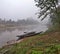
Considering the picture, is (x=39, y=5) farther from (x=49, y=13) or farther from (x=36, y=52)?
(x=36, y=52)

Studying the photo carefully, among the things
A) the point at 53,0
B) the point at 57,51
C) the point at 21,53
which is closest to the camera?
the point at 57,51

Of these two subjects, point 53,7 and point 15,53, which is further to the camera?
point 53,7

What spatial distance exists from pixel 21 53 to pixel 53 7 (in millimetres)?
21098

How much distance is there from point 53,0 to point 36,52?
22.3 metres

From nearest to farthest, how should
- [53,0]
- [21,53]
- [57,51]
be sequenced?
[57,51]
[21,53]
[53,0]

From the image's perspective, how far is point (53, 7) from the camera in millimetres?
38938

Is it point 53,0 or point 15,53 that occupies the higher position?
point 53,0

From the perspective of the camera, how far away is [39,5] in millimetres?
39250

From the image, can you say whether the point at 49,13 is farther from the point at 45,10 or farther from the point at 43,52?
the point at 43,52

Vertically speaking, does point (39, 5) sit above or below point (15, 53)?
above

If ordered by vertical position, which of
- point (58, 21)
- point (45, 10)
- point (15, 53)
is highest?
point (45, 10)

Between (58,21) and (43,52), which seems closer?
(43,52)

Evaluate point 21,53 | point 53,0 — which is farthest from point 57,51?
point 53,0

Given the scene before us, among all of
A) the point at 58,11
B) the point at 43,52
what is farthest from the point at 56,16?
the point at 43,52
